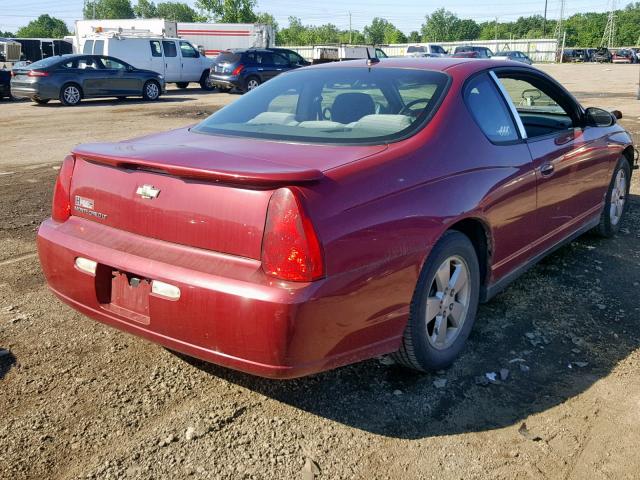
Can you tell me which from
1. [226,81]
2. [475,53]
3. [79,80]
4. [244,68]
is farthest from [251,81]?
[475,53]

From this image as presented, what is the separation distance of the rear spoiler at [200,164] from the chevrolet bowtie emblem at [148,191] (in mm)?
76

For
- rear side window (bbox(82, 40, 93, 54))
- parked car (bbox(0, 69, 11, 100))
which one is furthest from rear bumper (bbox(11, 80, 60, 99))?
rear side window (bbox(82, 40, 93, 54))

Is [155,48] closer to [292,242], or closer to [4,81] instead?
[4,81]

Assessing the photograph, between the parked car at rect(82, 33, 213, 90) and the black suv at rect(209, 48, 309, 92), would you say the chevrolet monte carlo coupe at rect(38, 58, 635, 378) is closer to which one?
the black suv at rect(209, 48, 309, 92)

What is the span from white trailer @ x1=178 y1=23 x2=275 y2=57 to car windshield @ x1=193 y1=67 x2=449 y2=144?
32.8 m

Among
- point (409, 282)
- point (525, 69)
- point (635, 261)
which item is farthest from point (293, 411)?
point (635, 261)

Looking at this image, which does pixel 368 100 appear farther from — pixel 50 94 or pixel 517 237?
pixel 50 94

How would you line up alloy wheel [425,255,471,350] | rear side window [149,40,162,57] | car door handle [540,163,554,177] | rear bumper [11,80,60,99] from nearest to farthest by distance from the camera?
alloy wheel [425,255,471,350]
car door handle [540,163,554,177]
rear bumper [11,80,60,99]
rear side window [149,40,162,57]

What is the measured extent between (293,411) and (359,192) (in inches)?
42.9

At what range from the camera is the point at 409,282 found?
2.85 meters

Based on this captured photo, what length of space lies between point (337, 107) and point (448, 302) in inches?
50.0

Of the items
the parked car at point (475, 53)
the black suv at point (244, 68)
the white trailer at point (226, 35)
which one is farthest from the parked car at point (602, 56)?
the black suv at point (244, 68)

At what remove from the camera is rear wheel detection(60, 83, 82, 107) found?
19016mm

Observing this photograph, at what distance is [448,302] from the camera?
10.7 feet
